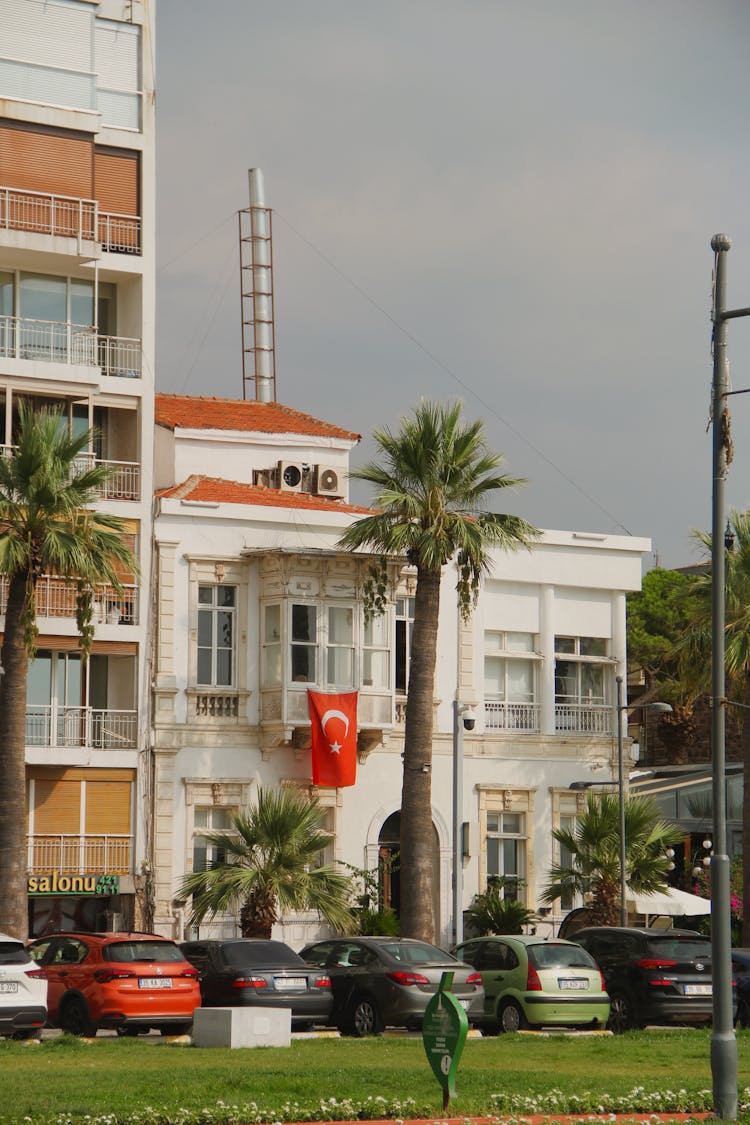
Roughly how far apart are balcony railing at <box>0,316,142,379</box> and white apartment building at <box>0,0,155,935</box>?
41 mm

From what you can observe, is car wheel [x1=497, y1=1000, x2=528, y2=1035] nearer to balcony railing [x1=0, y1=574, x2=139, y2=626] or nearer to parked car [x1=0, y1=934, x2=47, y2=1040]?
parked car [x1=0, y1=934, x2=47, y2=1040]

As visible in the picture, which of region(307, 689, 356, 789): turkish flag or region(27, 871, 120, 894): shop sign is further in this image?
region(307, 689, 356, 789): turkish flag

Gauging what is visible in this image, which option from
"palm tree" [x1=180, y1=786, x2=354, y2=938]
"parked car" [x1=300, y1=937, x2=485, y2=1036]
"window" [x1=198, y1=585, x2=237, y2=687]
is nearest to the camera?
"parked car" [x1=300, y1=937, x2=485, y2=1036]

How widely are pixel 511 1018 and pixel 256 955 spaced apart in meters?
3.93

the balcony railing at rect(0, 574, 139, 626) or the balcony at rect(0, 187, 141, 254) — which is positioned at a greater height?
the balcony at rect(0, 187, 141, 254)

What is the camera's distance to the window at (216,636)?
43.2 metres

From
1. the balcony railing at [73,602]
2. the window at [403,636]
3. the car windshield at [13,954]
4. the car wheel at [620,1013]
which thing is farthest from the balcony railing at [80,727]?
the car windshield at [13,954]

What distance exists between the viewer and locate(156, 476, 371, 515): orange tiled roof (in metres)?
44.1

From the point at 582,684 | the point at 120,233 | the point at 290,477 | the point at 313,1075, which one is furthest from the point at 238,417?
the point at 313,1075

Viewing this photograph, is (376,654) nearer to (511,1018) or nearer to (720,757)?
(511,1018)

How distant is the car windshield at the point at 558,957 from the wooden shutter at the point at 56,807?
15.3 metres

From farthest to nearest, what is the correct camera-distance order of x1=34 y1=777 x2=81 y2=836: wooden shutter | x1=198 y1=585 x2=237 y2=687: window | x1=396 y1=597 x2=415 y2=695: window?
x1=396 y1=597 x2=415 y2=695: window, x1=198 y1=585 x2=237 y2=687: window, x1=34 y1=777 x2=81 y2=836: wooden shutter

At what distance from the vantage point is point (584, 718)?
48781 mm

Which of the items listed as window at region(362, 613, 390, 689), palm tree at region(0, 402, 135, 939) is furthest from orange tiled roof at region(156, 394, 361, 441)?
palm tree at region(0, 402, 135, 939)
